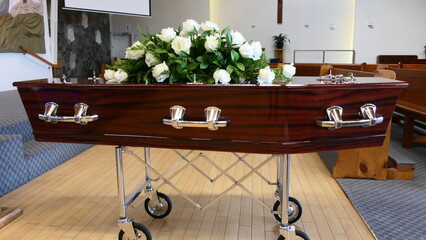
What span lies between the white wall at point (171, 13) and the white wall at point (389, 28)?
4.59 metres

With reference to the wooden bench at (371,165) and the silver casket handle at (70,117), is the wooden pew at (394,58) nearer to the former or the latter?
the wooden bench at (371,165)

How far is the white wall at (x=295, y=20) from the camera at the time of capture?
A: 11.0 metres

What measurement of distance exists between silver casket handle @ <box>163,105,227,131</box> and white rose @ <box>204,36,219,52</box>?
0.30m

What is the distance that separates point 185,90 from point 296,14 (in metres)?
10.6

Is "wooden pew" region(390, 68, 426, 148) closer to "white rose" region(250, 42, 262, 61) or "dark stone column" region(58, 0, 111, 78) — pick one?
"white rose" region(250, 42, 262, 61)

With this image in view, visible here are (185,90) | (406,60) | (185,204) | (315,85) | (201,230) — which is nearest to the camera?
(315,85)

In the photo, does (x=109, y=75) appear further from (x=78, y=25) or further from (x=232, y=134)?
(x=78, y=25)

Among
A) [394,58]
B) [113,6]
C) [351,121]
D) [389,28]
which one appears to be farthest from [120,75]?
[389,28]

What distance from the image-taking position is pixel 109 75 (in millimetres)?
1607

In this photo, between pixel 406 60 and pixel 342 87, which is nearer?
pixel 342 87

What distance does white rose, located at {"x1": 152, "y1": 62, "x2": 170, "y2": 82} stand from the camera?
4.76ft

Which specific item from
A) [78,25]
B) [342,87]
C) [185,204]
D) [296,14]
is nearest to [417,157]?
[185,204]

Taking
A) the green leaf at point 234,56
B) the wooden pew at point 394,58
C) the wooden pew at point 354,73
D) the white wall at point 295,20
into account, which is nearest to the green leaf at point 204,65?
the green leaf at point 234,56

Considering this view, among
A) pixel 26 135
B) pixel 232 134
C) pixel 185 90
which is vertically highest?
pixel 185 90
